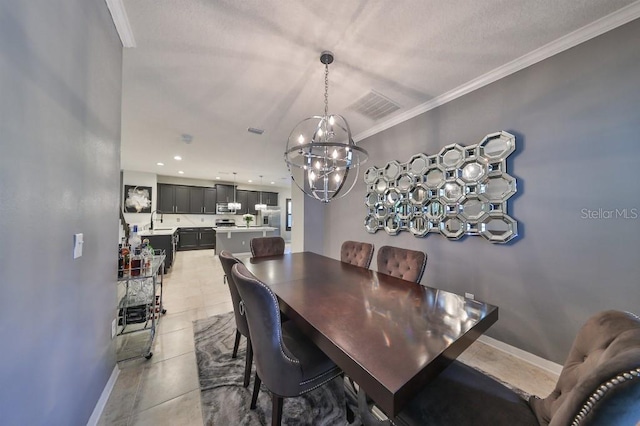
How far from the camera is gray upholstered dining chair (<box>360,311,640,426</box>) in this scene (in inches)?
19.6

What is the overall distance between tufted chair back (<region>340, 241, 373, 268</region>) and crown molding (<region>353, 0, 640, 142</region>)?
75.1 inches

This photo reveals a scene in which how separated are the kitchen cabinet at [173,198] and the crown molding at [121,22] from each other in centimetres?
653

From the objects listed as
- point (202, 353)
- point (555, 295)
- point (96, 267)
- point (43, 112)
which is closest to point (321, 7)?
point (43, 112)

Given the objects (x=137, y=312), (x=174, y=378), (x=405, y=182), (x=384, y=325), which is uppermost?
(x=405, y=182)

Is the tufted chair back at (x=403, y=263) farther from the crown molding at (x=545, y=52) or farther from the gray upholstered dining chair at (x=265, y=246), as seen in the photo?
the crown molding at (x=545, y=52)

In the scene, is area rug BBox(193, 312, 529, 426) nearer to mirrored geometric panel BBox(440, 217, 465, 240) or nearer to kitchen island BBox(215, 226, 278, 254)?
mirrored geometric panel BBox(440, 217, 465, 240)

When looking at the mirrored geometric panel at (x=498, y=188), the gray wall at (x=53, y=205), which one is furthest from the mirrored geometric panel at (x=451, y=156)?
the gray wall at (x=53, y=205)

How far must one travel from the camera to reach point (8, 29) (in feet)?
2.23

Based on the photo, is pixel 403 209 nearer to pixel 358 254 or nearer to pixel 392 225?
pixel 392 225

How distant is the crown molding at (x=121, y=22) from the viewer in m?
1.47

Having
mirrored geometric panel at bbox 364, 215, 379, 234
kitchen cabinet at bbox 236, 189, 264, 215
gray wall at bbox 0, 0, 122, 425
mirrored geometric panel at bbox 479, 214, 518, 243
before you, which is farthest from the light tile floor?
kitchen cabinet at bbox 236, 189, 264, 215

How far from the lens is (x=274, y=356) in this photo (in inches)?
42.2

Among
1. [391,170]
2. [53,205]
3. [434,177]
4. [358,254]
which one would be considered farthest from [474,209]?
[53,205]

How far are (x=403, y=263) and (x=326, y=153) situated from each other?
1242mm
